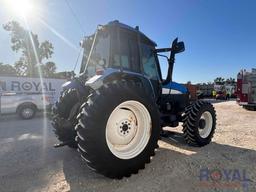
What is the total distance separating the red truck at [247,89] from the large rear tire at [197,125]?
11.2 metres

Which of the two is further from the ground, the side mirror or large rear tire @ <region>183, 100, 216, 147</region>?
the side mirror

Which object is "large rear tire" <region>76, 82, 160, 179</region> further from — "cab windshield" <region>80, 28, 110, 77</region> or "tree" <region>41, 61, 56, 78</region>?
"tree" <region>41, 61, 56, 78</region>

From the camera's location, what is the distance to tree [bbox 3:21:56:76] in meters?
31.5

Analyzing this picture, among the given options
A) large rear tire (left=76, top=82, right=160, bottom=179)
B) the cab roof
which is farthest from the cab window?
large rear tire (left=76, top=82, right=160, bottom=179)

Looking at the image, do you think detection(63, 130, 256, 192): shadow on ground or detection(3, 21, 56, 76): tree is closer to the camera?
detection(63, 130, 256, 192): shadow on ground

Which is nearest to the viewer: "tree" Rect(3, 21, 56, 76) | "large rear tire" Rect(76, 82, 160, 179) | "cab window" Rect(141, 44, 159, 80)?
"large rear tire" Rect(76, 82, 160, 179)

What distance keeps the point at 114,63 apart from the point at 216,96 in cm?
3264

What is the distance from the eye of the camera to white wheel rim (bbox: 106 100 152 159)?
145 inches

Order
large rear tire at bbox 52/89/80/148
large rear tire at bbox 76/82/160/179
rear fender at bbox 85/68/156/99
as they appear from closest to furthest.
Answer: large rear tire at bbox 76/82/160/179 → rear fender at bbox 85/68/156/99 → large rear tire at bbox 52/89/80/148

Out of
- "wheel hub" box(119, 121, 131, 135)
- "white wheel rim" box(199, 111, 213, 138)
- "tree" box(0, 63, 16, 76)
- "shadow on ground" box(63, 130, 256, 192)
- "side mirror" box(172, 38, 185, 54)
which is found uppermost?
"tree" box(0, 63, 16, 76)

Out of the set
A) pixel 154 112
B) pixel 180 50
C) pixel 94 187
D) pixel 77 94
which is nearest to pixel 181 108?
pixel 180 50

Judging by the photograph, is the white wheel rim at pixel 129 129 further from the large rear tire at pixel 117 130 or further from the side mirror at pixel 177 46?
the side mirror at pixel 177 46

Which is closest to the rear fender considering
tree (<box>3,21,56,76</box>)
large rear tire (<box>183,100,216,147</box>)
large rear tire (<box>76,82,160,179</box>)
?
large rear tire (<box>76,82,160,179</box>)

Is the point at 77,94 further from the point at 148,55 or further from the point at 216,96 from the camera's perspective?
the point at 216,96
